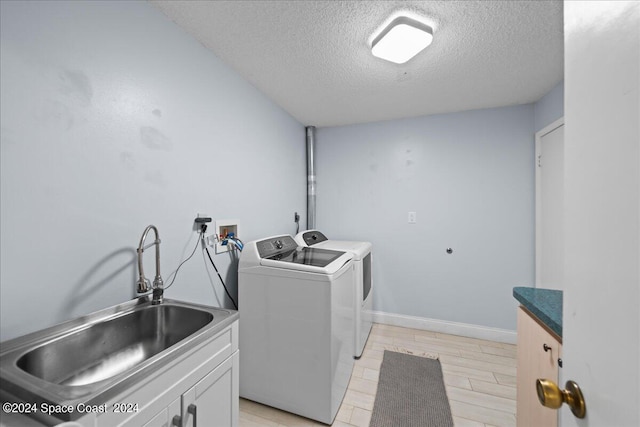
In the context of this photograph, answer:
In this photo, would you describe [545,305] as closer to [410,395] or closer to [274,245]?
[410,395]

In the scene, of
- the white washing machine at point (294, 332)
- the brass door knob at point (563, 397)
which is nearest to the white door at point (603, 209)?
the brass door knob at point (563, 397)

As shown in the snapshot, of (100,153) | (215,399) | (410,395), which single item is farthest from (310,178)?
(215,399)

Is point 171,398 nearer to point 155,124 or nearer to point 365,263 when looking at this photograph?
point 155,124

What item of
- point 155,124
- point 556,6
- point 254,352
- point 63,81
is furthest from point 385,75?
point 254,352

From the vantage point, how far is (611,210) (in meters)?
0.40

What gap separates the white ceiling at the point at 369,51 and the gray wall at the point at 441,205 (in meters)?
0.36

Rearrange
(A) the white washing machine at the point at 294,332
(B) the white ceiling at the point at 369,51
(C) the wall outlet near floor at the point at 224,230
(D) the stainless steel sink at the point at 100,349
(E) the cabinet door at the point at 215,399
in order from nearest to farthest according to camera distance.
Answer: (D) the stainless steel sink at the point at 100,349 < (E) the cabinet door at the point at 215,399 < (B) the white ceiling at the point at 369,51 < (A) the white washing machine at the point at 294,332 < (C) the wall outlet near floor at the point at 224,230

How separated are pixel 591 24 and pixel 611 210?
0.34 metres

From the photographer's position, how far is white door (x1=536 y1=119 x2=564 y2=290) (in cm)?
206

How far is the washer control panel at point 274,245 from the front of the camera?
1.78 meters

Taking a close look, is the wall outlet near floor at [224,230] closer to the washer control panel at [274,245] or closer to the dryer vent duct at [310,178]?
the washer control panel at [274,245]

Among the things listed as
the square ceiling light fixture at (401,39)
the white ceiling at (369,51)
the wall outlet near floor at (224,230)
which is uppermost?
the white ceiling at (369,51)

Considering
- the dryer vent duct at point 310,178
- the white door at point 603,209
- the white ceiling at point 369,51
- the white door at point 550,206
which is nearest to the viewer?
the white door at point 603,209

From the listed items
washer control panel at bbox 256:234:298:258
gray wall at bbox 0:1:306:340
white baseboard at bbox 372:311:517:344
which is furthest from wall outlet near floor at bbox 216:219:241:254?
white baseboard at bbox 372:311:517:344
